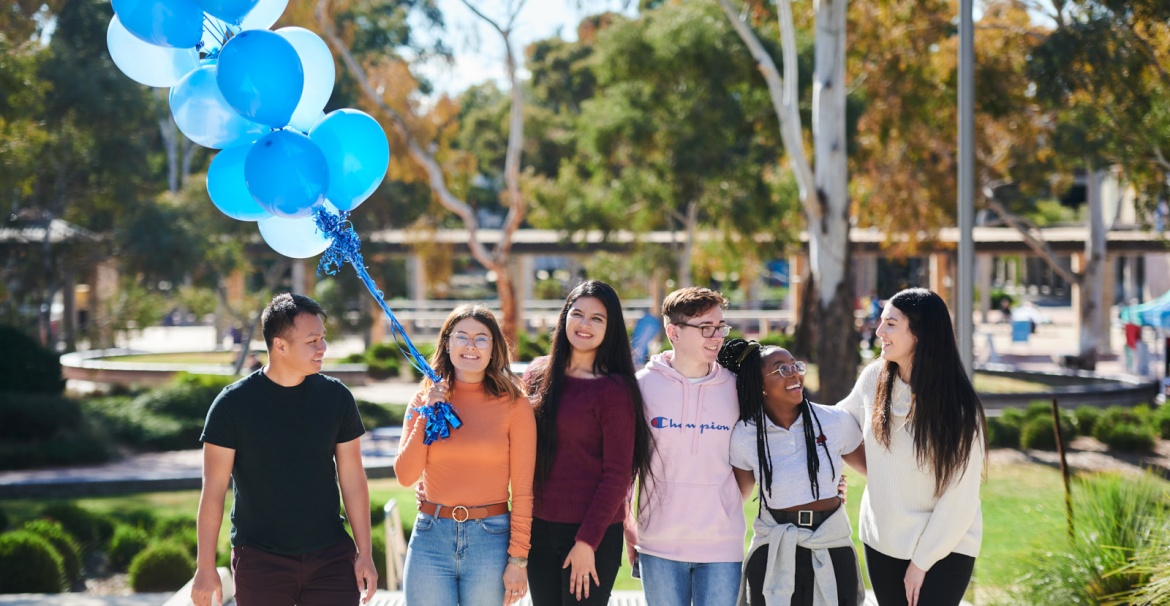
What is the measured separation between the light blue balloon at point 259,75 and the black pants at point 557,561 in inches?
68.4

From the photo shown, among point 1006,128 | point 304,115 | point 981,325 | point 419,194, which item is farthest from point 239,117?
point 981,325

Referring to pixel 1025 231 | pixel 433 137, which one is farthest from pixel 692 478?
pixel 1025 231

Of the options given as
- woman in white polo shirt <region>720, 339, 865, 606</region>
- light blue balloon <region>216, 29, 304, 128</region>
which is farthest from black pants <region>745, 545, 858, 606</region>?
light blue balloon <region>216, 29, 304, 128</region>

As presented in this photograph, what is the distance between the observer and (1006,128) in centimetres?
2047

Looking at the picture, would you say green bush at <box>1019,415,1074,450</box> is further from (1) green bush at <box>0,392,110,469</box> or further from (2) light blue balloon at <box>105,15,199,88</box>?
(2) light blue balloon at <box>105,15,199,88</box>

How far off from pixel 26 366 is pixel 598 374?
44.2ft

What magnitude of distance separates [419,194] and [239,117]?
21853 mm

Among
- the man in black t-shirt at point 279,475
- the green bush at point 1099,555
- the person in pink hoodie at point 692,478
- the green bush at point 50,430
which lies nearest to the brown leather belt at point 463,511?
the man in black t-shirt at point 279,475

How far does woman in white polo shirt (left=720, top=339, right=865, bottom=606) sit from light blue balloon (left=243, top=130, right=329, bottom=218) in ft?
5.48

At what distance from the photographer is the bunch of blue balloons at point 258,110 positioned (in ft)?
12.5

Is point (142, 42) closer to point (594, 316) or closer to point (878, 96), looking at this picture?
point (594, 316)

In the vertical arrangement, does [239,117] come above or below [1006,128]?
below

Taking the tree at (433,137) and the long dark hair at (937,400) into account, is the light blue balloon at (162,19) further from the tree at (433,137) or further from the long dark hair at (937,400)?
the tree at (433,137)

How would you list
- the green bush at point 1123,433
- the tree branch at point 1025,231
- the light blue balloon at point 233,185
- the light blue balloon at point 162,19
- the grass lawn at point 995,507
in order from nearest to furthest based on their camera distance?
the light blue balloon at point 162,19 → the light blue balloon at point 233,185 → the grass lawn at point 995,507 → the green bush at point 1123,433 → the tree branch at point 1025,231
